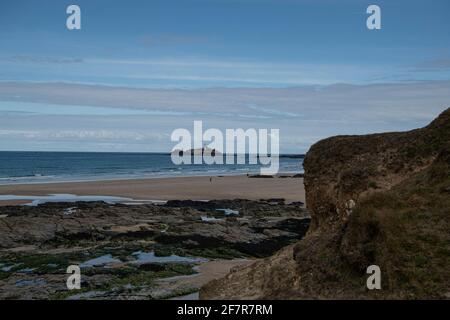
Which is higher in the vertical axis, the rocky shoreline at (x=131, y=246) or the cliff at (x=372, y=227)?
the cliff at (x=372, y=227)

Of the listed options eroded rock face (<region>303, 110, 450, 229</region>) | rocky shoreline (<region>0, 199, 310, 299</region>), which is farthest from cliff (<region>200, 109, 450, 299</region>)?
rocky shoreline (<region>0, 199, 310, 299</region>)

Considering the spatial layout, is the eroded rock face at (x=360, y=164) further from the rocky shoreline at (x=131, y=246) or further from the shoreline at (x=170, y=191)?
the shoreline at (x=170, y=191)

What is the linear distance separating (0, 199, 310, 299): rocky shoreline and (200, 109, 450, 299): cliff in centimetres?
586

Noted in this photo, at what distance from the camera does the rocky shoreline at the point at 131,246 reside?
1992cm

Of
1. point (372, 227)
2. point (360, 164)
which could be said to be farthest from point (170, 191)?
point (372, 227)

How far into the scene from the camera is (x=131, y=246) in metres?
28.1

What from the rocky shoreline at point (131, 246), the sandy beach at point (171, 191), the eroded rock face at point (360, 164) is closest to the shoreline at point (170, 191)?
the sandy beach at point (171, 191)

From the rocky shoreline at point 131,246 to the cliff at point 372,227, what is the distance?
231 inches

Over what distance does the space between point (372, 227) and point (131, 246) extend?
748 inches

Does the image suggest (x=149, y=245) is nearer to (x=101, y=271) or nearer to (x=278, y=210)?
(x=101, y=271)

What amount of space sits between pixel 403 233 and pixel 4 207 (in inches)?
1535

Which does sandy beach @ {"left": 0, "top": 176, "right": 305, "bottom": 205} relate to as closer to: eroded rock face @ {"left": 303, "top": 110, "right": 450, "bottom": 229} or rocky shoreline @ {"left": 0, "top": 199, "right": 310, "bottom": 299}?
rocky shoreline @ {"left": 0, "top": 199, "right": 310, "bottom": 299}

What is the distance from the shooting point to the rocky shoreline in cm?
1992

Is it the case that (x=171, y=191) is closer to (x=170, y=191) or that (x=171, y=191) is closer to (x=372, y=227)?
(x=170, y=191)
